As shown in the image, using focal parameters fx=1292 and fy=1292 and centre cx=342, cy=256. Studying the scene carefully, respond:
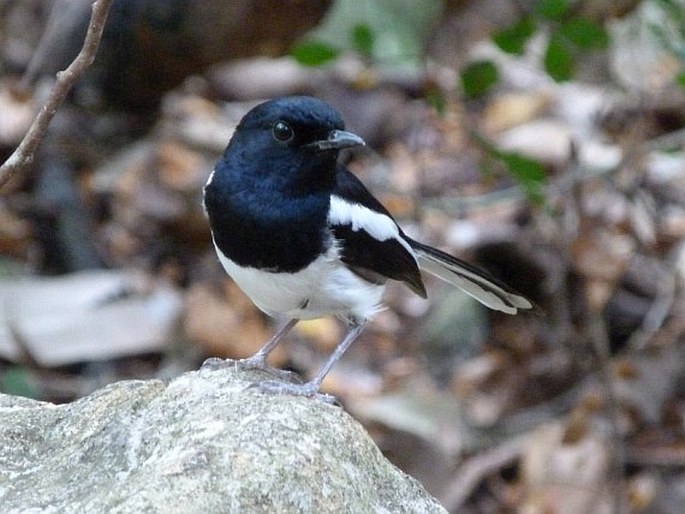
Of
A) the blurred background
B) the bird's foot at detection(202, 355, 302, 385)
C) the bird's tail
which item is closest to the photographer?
the bird's foot at detection(202, 355, 302, 385)

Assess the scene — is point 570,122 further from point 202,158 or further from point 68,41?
point 68,41

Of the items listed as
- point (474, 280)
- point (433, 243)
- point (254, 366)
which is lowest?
point (433, 243)

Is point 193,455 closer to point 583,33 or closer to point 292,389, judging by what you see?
point 292,389

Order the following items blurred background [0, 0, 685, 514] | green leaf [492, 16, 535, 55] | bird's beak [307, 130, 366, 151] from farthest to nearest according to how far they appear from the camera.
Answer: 1. blurred background [0, 0, 685, 514]
2. green leaf [492, 16, 535, 55]
3. bird's beak [307, 130, 366, 151]

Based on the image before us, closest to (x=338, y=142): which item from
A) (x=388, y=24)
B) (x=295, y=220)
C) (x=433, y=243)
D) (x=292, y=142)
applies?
(x=292, y=142)

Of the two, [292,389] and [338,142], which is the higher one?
[338,142]

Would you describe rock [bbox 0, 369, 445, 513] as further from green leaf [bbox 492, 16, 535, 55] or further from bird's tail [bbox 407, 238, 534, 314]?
green leaf [bbox 492, 16, 535, 55]

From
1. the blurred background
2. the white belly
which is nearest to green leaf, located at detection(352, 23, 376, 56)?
the blurred background

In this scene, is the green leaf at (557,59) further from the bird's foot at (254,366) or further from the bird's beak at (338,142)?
the bird's foot at (254,366)
